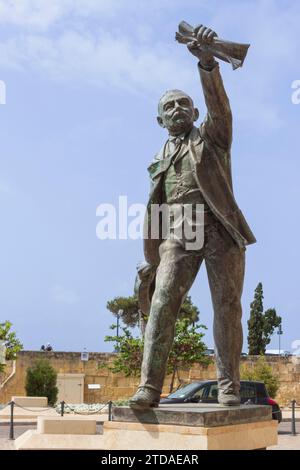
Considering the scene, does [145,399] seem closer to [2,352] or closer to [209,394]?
[209,394]

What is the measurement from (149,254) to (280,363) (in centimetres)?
2427

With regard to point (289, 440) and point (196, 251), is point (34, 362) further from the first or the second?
point (196, 251)

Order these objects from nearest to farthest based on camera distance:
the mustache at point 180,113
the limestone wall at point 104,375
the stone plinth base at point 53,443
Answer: the mustache at point 180,113 → the stone plinth base at point 53,443 → the limestone wall at point 104,375

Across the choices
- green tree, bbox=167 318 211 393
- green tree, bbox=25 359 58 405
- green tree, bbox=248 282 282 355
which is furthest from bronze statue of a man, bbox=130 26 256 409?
green tree, bbox=248 282 282 355

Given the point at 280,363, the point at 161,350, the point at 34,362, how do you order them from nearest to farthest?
the point at 161,350 < the point at 34,362 < the point at 280,363

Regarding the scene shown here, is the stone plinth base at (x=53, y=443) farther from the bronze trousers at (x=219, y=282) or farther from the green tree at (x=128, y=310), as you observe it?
the green tree at (x=128, y=310)

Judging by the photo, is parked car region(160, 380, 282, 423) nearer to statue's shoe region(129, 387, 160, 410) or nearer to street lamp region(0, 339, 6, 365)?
statue's shoe region(129, 387, 160, 410)

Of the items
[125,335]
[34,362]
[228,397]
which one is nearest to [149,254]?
[228,397]

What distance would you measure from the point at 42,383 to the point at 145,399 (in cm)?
2001

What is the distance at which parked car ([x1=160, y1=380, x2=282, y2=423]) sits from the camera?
531 inches

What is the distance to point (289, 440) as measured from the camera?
1241 cm

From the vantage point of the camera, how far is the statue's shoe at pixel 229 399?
502cm

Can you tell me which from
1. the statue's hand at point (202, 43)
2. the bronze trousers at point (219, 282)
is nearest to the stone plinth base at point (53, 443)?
the bronze trousers at point (219, 282)

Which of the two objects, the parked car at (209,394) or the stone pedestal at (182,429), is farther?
the parked car at (209,394)
